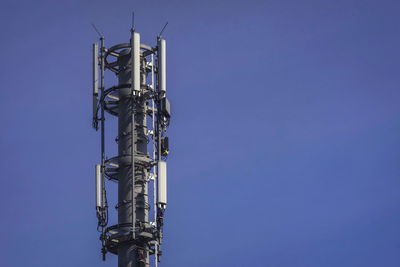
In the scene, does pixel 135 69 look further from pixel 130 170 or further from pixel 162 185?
A: pixel 162 185

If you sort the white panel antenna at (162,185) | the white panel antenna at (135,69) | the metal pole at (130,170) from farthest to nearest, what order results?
the white panel antenna at (135,69) → the white panel antenna at (162,185) → the metal pole at (130,170)

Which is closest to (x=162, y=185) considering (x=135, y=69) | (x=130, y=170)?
(x=130, y=170)

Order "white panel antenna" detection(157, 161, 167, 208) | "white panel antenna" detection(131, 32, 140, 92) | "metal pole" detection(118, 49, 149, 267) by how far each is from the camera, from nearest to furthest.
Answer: "metal pole" detection(118, 49, 149, 267) < "white panel antenna" detection(157, 161, 167, 208) < "white panel antenna" detection(131, 32, 140, 92)

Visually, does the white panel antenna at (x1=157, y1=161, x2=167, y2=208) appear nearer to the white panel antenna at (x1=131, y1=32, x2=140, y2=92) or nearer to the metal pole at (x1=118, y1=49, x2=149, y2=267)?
the metal pole at (x1=118, y1=49, x2=149, y2=267)

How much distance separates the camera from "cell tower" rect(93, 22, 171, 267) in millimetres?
120062

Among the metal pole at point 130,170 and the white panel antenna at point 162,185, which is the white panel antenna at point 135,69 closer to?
the metal pole at point 130,170

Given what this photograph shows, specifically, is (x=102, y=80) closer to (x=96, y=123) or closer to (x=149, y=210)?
(x=96, y=123)

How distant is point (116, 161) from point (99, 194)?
3.68 m

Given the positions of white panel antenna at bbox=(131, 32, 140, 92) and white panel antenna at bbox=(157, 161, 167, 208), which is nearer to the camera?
white panel antenna at bbox=(157, 161, 167, 208)

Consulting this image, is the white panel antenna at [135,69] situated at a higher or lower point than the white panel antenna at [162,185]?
higher

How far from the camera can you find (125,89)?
4941 inches

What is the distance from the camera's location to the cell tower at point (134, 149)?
4727 inches

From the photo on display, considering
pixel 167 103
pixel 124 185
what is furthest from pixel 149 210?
pixel 167 103

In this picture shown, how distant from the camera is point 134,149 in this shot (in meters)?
123
